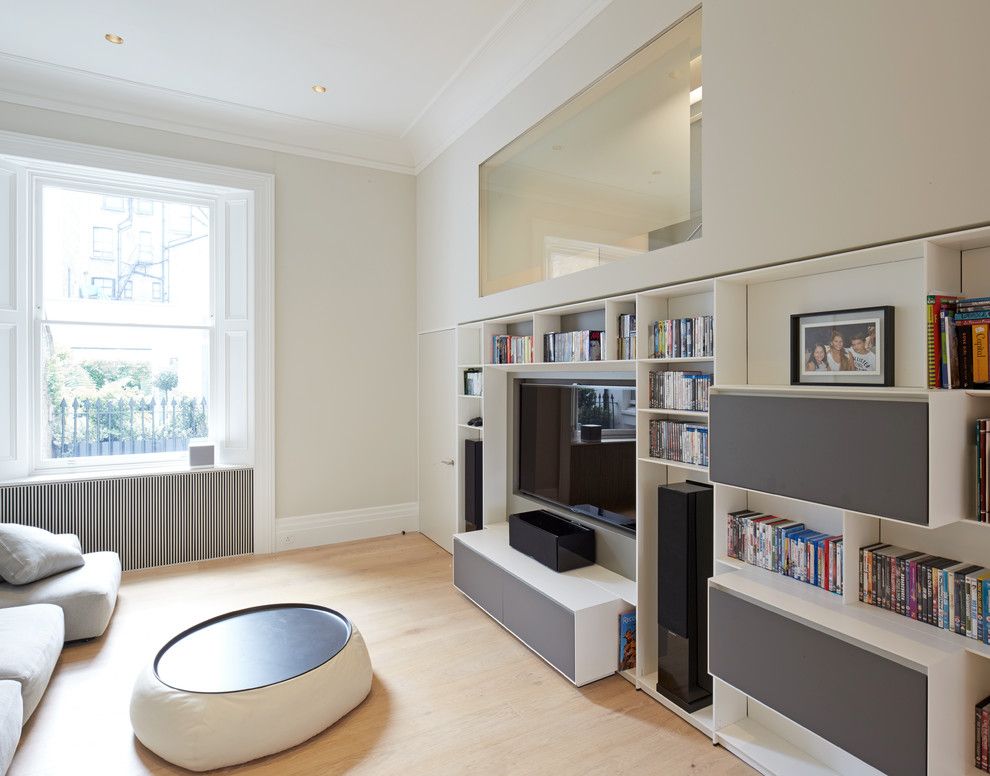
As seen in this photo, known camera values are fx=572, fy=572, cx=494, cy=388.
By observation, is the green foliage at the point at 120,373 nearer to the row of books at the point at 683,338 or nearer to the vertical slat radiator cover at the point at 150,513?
the vertical slat radiator cover at the point at 150,513

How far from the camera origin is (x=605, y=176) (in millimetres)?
2900

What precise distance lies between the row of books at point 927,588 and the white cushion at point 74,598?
11.3 ft

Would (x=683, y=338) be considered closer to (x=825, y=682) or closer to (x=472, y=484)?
(x=825, y=682)

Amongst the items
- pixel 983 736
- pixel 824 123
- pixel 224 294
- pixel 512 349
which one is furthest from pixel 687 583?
pixel 224 294

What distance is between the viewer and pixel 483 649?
114 inches

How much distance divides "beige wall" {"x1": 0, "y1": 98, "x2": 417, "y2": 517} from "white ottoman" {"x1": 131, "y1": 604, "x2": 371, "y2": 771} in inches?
81.9

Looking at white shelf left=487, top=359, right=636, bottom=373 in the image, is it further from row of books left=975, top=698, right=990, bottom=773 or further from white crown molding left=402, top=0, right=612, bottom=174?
white crown molding left=402, top=0, right=612, bottom=174

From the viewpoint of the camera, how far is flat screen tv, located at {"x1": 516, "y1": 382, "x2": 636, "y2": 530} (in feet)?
9.05

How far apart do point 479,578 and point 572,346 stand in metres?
1.44

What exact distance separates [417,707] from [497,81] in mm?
3478

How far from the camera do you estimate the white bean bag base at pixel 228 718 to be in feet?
6.54

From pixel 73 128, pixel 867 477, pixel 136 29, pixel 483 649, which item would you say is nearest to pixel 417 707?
pixel 483 649

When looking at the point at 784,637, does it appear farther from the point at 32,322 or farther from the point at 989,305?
the point at 32,322

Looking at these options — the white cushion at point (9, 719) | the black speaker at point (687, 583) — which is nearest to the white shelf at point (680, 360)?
the black speaker at point (687, 583)
